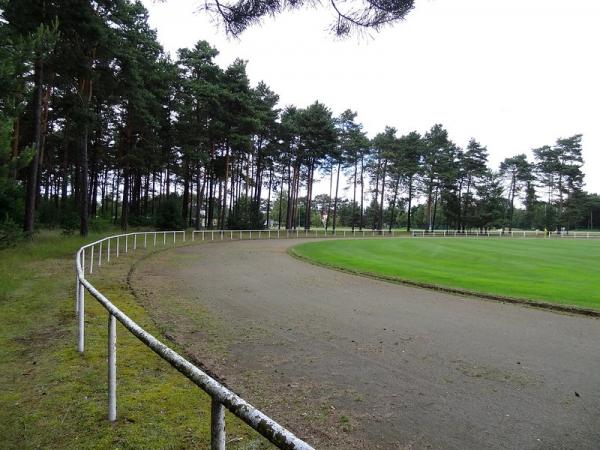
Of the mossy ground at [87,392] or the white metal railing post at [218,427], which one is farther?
the mossy ground at [87,392]

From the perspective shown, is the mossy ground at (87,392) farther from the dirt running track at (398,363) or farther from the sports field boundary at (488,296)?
the sports field boundary at (488,296)

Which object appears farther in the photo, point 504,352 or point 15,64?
point 15,64

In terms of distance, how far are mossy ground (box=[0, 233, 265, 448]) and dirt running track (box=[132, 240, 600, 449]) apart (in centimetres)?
64

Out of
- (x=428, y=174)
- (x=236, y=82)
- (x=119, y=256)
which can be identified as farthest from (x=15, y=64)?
(x=428, y=174)

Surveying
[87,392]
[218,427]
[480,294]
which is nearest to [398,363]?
[87,392]

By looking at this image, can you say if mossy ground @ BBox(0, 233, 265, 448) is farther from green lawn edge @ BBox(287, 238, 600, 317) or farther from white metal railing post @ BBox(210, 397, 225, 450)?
green lawn edge @ BBox(287, 238, 600, 317)

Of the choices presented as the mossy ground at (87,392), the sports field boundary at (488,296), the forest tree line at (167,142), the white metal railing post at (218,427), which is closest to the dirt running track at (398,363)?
the sports field boundary at (488,296)

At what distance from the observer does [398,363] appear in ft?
18.2

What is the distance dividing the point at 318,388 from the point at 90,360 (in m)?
2.84

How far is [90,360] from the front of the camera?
5.27 meters

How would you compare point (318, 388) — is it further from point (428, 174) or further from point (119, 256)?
point (428, 174)

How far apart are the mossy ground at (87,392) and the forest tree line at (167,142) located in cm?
832

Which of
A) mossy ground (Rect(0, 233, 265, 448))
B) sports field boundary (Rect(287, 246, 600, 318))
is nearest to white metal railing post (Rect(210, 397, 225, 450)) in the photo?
mossy ground (Rect(0, 233, 265, 448))

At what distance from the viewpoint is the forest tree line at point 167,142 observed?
16125mm
